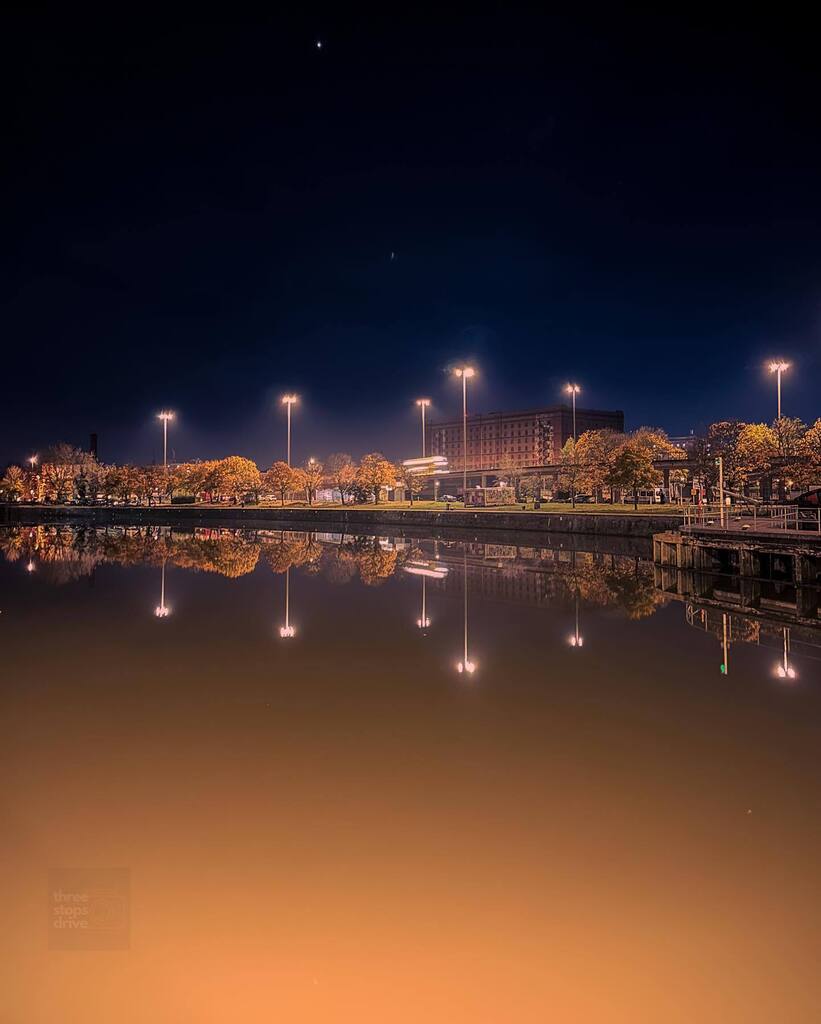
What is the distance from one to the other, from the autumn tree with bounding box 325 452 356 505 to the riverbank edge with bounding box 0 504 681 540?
20.6 m

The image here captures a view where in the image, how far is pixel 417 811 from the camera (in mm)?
7418

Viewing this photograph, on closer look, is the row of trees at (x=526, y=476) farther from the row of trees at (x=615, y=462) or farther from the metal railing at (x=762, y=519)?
the metal railing at (x=762, y=519)

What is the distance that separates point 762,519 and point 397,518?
37.7 m

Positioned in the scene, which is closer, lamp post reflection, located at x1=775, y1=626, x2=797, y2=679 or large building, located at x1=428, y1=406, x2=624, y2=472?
lamp post reflection, located at x1=775, y1=626, x2=797, y2=679

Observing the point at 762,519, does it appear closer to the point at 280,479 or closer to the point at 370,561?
the point at 370,561

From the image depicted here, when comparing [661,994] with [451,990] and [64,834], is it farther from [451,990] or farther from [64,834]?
[64,834]

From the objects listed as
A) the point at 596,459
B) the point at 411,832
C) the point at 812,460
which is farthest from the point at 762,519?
the point at 596,459

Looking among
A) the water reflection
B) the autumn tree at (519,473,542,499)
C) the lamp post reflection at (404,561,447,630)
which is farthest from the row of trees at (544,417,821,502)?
the lamp post reflection at (404,561,447,630)

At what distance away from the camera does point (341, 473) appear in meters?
105

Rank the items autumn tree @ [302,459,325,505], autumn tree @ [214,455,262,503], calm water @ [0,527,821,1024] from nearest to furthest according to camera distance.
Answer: calm water @ [0,527,821,1024] → autumn tree @ [302,459,325,505] → autumn tree @ [214,455,262,503]

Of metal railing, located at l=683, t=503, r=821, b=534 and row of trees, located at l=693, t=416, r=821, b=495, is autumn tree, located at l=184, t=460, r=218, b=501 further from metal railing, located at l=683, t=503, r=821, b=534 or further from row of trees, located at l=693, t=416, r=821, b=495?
metal railing, located at l=683, t=503, r=821, b=534

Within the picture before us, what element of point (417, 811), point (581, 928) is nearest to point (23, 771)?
point (417, 811)

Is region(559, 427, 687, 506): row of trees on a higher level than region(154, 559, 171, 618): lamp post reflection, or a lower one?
higher

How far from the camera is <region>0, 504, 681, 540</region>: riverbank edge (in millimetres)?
44500
